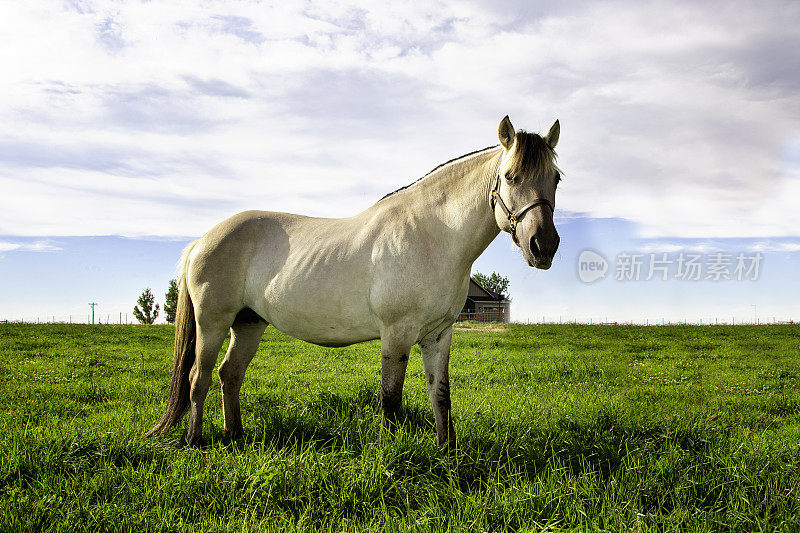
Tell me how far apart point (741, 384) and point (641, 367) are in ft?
7.40

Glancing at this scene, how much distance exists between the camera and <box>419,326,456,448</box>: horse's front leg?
5312 mm

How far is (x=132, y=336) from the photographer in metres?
18.0

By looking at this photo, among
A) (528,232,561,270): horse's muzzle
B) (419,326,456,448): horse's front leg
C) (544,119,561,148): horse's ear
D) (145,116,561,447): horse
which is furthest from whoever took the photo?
(419,326,456,448): horse's front leg

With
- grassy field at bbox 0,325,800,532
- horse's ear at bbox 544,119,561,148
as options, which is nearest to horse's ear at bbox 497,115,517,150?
horse's ear at bbox 544,119,561,148

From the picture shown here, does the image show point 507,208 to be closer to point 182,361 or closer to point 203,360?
point 203,360

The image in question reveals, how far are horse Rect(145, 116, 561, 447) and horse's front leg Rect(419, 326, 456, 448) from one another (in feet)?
0.04

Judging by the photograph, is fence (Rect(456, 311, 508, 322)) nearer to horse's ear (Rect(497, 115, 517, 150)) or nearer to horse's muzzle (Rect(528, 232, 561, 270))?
horse's ear (Rect(497, 115, 517, 150))

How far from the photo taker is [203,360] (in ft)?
20.1

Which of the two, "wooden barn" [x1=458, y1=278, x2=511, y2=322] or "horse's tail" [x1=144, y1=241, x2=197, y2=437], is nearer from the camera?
"horse's tail" [x1=144, y1=241, x2=197, y2=437]

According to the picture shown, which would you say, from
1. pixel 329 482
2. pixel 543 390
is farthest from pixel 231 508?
pixel 543 390

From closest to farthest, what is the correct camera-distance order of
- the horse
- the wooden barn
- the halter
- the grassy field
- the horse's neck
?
1. the grassy field
2. the halter
3. the horse
4. the horse's neck
5. the wooden barn

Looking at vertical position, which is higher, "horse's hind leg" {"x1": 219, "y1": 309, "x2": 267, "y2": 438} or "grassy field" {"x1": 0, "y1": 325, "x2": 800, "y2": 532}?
"horse's hind leg" {"x1": 219, "y1": 309, "x2": 267, "y2": 438}

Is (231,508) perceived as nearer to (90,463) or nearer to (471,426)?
(90,463)

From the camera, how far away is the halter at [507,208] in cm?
446
